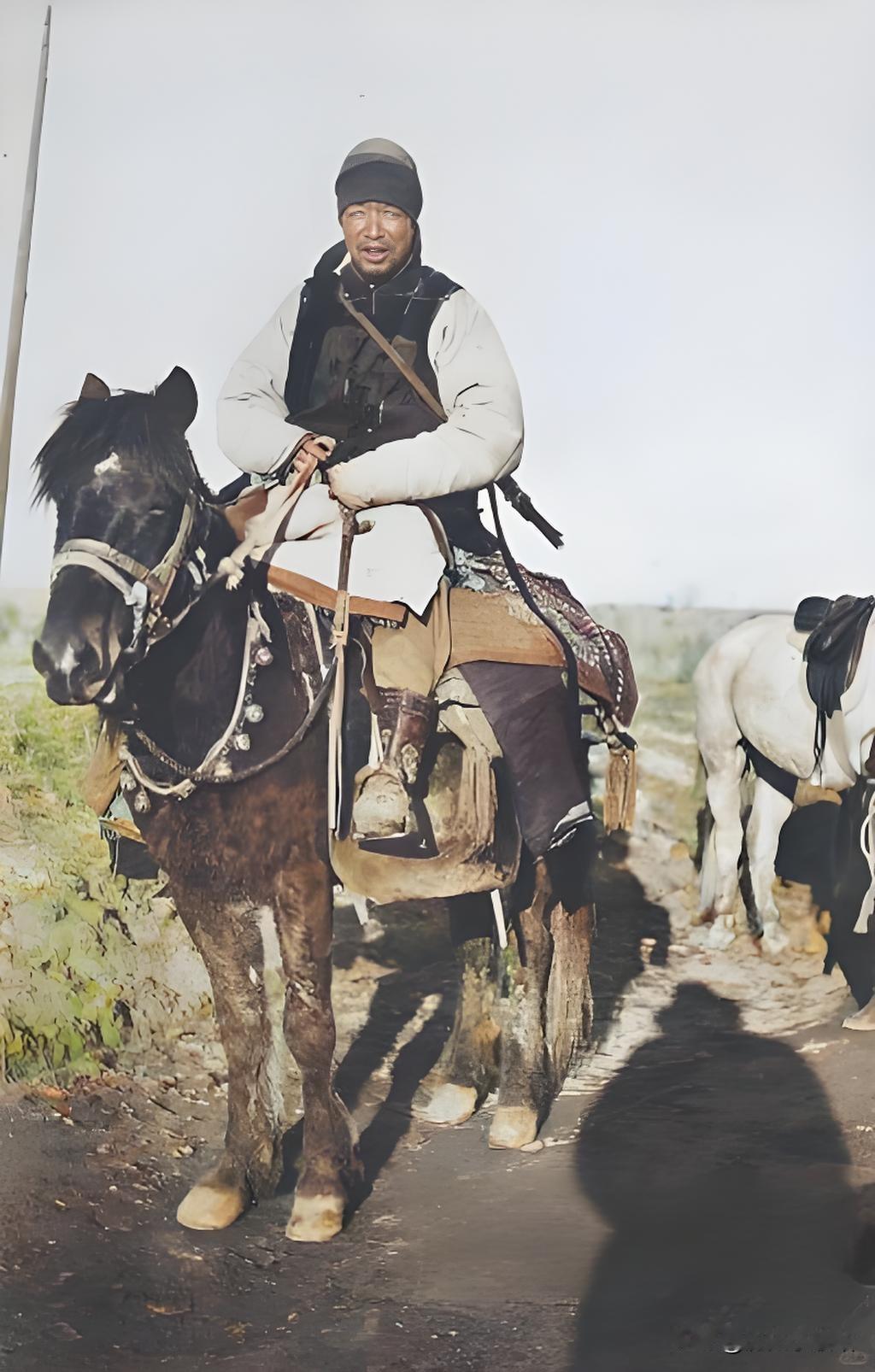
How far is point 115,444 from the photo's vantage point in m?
2.25

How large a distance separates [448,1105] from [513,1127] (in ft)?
0.46

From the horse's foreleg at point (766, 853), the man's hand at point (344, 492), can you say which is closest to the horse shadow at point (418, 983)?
the horse's foreleg at point (766, 853)

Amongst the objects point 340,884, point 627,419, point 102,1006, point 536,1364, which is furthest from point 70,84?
point 536,1364

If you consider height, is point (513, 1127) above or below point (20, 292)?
below

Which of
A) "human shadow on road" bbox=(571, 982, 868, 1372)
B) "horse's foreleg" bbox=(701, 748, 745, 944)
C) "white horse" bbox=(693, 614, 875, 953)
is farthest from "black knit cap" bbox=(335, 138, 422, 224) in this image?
"human shadow on road" bbox=(571, 982, 868, 1372)

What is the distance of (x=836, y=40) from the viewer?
8.16ft

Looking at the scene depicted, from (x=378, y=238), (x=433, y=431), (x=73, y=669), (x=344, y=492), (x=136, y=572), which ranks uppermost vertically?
(x=378, y=238)

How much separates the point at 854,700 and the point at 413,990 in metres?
1.13

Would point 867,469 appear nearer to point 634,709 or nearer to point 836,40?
point 634,709

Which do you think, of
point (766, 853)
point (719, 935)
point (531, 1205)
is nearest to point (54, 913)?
point (531, 1205)

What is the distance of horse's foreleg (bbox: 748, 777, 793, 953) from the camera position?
8.14ft

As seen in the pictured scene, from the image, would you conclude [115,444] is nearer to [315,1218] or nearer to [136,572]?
[136,572]

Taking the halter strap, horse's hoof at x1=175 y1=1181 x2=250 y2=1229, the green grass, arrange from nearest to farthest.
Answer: the halter strap, horse's hoof at x1=175 y1=1181 x2=250 y2=1229, the green grass

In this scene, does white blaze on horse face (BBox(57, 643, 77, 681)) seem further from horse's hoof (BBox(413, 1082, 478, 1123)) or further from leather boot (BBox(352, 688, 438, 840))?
horse's hoof (BBox(413, 1082, 478, 1123))
